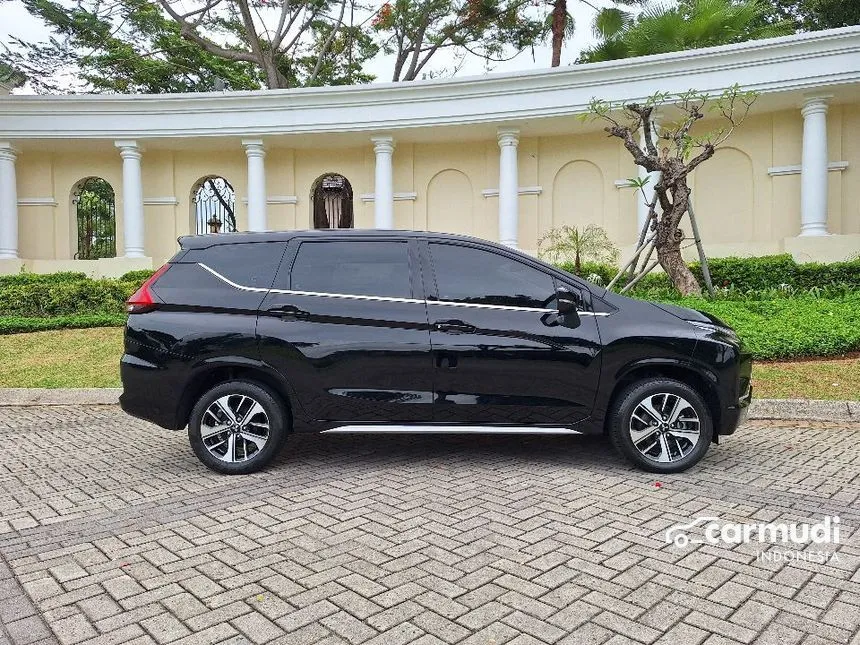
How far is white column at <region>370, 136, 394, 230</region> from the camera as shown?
19531mm

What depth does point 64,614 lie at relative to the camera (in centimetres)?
279

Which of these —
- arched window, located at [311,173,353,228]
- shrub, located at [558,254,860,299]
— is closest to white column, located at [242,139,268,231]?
arched window, located at [311,173,353,228]

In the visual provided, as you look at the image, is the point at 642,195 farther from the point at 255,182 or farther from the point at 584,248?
the point at 255,182

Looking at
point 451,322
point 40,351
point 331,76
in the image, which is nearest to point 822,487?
point 451,322

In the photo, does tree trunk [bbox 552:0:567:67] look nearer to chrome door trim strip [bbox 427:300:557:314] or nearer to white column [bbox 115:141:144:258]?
white column [bbox 115:141:144:258]

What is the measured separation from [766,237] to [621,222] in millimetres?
3886

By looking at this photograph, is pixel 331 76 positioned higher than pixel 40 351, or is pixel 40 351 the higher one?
pixel 331 76

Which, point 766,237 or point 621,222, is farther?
point 621,222

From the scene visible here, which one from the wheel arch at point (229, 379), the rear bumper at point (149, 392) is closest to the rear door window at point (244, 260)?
the wheel arch at point (229, 379)

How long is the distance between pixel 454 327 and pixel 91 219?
77.2ft

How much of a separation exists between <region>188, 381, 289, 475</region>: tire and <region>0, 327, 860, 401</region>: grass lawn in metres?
4.58

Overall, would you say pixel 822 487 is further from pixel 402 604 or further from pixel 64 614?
pixel 64 614

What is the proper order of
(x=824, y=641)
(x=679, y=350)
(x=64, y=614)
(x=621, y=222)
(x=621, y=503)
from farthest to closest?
(x=621, y=222)
(x=679, y=350)
(x=621, y=503)
(x=64, y=614)
(x=824, y=641)

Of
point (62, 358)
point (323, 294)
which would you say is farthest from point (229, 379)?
point (62, 358)
